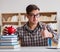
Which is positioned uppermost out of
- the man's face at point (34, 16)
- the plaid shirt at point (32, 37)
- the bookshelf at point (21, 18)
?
the bookshelf at point (21, 18)

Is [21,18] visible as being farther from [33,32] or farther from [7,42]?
[7,42]

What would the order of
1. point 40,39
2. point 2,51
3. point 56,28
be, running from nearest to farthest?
point 2,51 < point 40,39 < point 56,28

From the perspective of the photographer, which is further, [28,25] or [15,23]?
[15,23]

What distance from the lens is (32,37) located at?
2672 millimetres

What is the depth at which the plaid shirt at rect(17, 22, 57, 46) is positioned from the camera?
2.63 meters

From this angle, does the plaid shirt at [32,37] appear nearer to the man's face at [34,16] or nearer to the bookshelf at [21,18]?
the man's face at [34,16]

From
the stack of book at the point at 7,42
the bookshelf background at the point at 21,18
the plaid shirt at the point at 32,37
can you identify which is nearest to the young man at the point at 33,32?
the plaid shirt at the point at 32,37

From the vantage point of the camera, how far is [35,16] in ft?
8.73

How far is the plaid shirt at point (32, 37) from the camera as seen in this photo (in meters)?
2.63

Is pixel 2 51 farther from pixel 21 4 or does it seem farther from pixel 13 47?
pixel 21 4

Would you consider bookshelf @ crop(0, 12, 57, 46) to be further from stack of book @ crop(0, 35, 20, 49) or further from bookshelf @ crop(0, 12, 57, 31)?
stack of book @ crop(0, 35, 20, 49)

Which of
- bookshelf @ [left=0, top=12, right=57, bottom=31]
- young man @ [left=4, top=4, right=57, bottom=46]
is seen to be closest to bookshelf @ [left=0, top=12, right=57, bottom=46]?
bookshelf @ [left=0, top=12, right=57, bottom=31]

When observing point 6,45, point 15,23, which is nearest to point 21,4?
point 15,23

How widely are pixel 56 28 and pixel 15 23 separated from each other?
1.38 m
